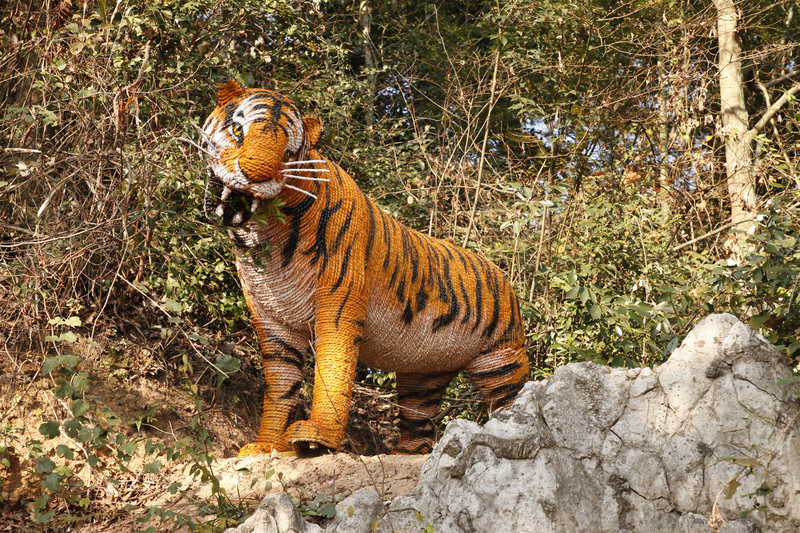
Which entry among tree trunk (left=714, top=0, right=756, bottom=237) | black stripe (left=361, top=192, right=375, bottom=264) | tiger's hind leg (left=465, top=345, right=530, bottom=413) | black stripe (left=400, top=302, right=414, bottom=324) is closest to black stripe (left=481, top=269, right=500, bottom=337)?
tiger's hind leg (left=465, top=345, right=530, bottom=413)

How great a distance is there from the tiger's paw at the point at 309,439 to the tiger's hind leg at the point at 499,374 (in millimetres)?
1226

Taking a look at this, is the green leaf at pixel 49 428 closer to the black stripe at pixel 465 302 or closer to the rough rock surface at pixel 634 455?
the rough rock surface at pixel 634 455

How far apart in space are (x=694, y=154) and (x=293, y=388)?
473 cm

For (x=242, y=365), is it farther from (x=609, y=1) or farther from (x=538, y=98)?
(x=609, y=1)

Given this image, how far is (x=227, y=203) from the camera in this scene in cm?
388

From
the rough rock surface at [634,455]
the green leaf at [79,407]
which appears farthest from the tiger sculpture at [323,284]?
the green leaf at [79,407]

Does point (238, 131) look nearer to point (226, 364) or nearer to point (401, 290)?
point (226, 364)

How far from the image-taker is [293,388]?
4.43 meters

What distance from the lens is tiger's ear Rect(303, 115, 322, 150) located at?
420cm

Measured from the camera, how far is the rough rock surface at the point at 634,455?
313cm

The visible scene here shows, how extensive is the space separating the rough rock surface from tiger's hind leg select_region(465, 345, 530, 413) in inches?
57.8

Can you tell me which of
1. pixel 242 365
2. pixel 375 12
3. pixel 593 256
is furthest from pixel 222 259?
pixel 375 12

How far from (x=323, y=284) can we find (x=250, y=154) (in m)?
0.77

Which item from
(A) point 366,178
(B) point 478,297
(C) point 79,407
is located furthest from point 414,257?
(A) point 366,178
